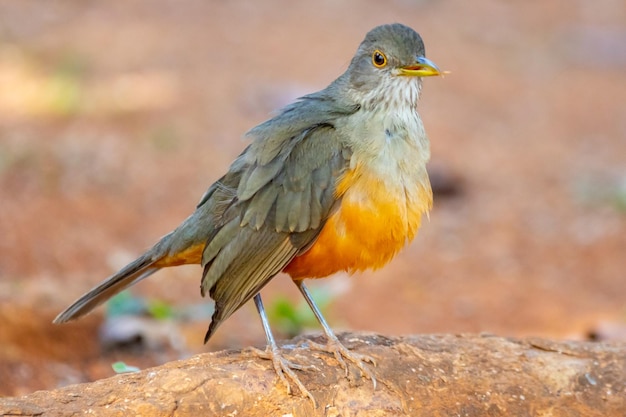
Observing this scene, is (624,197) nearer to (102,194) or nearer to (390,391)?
(102,194)

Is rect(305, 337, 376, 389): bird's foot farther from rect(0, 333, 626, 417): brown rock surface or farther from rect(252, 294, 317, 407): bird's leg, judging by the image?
rect(252, 294, 317, 407): bird's leg

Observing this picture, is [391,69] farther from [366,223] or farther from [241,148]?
[241,148]

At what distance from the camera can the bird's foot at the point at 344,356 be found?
470 cm

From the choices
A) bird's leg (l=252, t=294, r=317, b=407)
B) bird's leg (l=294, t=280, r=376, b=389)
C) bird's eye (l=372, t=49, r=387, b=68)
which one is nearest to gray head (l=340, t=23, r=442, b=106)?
bird's eye (l=372, t=49, r=387, b=68)

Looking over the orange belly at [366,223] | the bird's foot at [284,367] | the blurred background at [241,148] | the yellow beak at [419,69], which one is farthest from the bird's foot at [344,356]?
the blurred background at [241,148]

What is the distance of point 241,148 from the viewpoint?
1137 centimetres

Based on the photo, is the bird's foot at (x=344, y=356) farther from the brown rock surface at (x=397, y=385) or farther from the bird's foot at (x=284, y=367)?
the bird's foot at (x=284, y=367)

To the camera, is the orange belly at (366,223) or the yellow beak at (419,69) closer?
the orange belly at (366,223)

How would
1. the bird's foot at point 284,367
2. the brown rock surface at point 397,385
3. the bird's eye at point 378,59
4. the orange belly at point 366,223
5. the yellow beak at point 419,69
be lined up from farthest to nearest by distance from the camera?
the bird's eye at point 378,59 < the yellow beak at point 419,69 < the orange belly at point 366,223 < the bird's foot at point 284,367 < the brown rock surface at point 397,385

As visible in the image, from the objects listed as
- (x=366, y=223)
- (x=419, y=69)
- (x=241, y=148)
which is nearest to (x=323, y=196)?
(x=366, y=223)

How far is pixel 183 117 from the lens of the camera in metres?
11.8

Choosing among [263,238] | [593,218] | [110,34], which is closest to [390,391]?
[263,238]

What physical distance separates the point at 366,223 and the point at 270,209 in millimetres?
552

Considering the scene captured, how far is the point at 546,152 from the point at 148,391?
9.34 metres
